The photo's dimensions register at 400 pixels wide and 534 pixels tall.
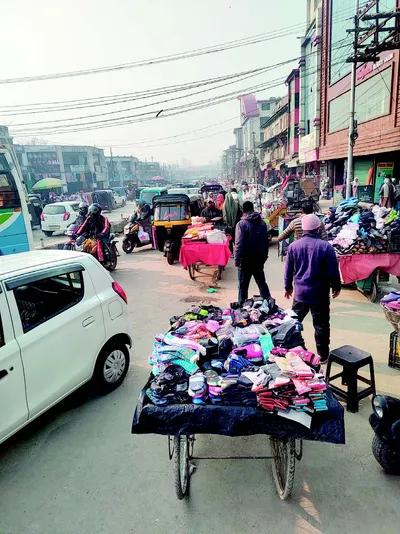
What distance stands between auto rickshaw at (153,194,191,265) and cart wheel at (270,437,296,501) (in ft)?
26.6

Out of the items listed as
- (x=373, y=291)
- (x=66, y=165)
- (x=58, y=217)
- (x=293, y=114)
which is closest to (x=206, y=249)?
(x=373, y=291)

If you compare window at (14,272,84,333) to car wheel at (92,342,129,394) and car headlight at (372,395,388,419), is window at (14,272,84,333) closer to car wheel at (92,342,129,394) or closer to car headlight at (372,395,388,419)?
car wheel at (92,342,129,394)

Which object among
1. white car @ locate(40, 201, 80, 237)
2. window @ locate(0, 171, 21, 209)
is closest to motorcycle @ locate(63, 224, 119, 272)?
window @ locate(0, 171, 21, 209)

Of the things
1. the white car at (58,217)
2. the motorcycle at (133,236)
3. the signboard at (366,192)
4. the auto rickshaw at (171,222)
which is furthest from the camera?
the signboard at (366,192)

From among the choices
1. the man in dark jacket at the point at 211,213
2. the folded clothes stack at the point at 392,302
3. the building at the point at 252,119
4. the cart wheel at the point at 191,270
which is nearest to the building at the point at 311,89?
the man in dark jacket at the point at 211,213

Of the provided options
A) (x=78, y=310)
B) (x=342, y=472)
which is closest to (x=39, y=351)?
(x=78, y=310)

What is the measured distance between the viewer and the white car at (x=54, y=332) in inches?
123

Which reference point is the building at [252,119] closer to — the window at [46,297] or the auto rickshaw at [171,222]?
the auto rickshaw at [171,222]

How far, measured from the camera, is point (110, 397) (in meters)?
4.21

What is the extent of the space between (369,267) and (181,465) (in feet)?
17.4

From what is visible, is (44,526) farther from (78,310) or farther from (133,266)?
(133,266)

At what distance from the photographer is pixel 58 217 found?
17609 mm

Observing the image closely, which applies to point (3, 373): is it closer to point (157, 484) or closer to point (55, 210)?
point (157, 484)

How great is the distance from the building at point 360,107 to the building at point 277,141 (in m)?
14.7
